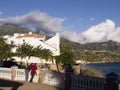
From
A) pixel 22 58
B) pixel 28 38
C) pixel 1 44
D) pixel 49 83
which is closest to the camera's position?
pixel 49 83

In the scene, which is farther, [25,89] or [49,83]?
[49,83]

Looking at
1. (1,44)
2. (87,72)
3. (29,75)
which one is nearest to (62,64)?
(87,72)

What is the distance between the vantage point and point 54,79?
22625 millimetres

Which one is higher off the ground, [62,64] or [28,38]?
[28,38]

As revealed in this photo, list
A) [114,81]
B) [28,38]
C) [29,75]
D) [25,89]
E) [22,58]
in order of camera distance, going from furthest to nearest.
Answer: [28,38] → [22,58] → [29,75] → [25,89] → [114,81]

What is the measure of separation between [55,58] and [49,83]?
5605cm

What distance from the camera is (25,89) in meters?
20.4

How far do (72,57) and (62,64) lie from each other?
9.94 ft

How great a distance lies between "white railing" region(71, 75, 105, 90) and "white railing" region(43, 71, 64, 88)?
1724 mm

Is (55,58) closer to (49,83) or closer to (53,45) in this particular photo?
(53,45)

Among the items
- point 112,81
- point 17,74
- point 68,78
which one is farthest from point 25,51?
point 112,81

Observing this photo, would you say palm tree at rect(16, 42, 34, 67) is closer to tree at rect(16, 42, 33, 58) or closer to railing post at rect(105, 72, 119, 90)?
tree at rect(16, 42, 33, 58)

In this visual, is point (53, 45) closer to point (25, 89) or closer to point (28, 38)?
point (28, 38)

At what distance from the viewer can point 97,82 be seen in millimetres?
17141
